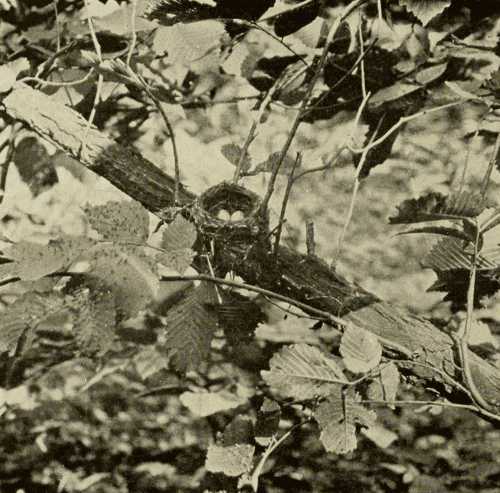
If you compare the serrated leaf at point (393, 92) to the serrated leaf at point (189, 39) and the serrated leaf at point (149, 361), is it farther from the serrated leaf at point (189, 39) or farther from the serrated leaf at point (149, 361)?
the serrated leaf at point (149, 361)

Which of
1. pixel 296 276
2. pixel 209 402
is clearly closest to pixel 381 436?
pixel 209 402

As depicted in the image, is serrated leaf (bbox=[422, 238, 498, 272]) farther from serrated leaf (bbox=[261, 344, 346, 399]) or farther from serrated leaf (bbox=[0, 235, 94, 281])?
serrated leaf (bbox=[0, 235, 94, 281])

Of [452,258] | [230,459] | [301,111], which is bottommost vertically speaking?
[230,459]

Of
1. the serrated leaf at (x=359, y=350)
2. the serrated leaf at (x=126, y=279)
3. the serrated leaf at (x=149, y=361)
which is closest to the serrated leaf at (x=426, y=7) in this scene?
the serrated leaf at (x=359, y=350)

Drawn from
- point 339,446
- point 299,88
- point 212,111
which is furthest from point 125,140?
point 339,446

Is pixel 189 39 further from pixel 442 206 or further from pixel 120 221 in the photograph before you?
pixel 442 206
